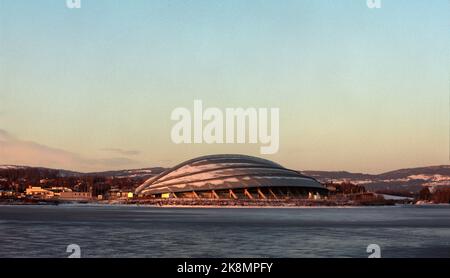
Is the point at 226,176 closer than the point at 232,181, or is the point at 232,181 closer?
the point at 232,181

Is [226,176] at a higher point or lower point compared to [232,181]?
higher
